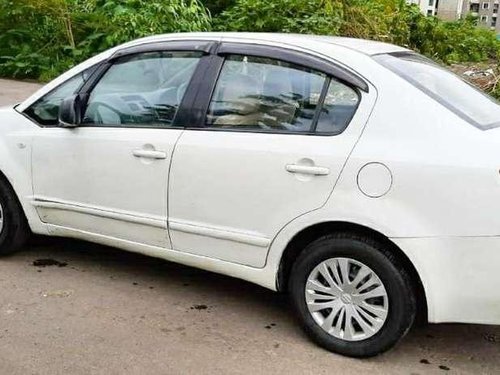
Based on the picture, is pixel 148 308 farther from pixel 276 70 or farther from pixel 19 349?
pixel 276 70

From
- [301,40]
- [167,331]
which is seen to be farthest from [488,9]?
[167,331]

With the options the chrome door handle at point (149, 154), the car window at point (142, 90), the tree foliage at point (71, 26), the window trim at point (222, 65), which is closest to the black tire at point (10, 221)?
the car window at point (142, 90)

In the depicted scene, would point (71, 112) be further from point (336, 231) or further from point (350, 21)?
point (350, 21)

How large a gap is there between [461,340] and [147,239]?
6.33 ft

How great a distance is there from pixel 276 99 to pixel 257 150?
330 mm

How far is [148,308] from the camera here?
3.71m

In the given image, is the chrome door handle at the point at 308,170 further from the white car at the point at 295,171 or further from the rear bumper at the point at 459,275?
the rear bumper at the point at 459,275

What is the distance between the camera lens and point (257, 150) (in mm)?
3293

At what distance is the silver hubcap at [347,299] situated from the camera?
3104 millimetres

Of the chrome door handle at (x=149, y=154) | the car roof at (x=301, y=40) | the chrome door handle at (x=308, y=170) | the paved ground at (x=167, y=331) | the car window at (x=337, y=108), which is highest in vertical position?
the car roof at (x=301, y=40)

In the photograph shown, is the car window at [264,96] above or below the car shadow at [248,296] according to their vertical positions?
above

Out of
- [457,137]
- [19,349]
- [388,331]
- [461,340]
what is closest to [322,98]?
[457,137]

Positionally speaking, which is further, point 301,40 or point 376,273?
point 301,40

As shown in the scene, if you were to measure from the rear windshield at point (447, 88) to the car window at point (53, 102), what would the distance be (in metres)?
1.95
